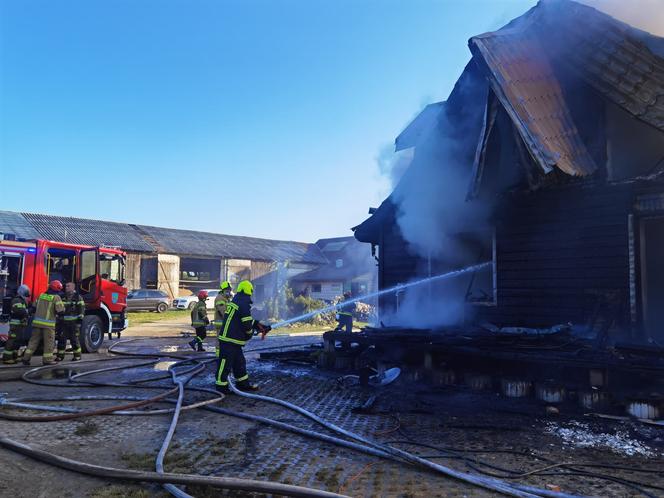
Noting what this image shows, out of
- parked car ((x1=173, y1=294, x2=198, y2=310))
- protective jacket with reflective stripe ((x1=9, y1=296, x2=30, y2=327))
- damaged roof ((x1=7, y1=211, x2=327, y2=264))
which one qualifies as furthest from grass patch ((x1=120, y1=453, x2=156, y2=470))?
damaged roof ((x1=7, y1=211, x2=327, y2=264))

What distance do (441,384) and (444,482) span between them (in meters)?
3.77

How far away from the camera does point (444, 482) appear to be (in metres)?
3.69

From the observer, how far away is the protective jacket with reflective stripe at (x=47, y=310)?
9220 millimetres

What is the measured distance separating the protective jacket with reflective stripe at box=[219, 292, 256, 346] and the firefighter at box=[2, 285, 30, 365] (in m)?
5.02

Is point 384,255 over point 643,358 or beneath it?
over

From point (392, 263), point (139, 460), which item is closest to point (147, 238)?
point (392, 263)

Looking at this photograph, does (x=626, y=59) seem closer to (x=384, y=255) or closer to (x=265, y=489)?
(x=384, y=255)

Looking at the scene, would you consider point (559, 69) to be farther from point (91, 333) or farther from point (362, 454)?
point (91, 333)

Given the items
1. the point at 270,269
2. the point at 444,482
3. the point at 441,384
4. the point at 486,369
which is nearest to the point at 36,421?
the point at 444,482

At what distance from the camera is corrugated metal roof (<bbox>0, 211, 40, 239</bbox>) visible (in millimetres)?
28591

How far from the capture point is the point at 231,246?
4028 centimetres

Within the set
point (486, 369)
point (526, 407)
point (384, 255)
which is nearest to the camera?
point (526, 407)

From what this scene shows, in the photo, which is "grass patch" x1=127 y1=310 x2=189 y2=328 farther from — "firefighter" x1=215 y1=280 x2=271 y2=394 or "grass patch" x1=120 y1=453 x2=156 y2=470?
"grass patch" x1=120 y1=453 x2=156 y2=470

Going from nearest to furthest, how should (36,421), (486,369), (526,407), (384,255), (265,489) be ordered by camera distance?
1. (265,489)
2. (36,421)
3. (526,407)
4. (486,369)
5. (384,255)
